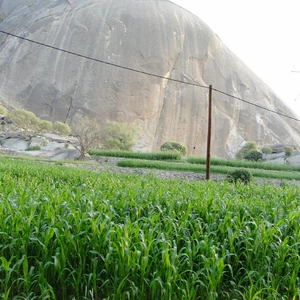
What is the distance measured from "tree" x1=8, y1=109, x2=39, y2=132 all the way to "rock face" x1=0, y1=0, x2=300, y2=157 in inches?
338

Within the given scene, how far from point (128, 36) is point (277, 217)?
181 feet

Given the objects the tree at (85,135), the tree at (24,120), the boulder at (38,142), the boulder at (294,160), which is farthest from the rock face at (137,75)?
the boulder at (294,160)

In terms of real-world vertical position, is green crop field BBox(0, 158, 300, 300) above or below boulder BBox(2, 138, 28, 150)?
below

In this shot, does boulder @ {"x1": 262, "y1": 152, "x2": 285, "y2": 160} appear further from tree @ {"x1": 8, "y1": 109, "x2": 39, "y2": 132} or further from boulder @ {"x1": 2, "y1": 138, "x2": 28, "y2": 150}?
tree @ {"x1": 8, "y1": 109, "x2": 39, "y2": 132}

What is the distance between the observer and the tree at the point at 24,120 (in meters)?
42.3

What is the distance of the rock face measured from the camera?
53469 mm

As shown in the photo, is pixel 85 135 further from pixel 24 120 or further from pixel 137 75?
pixel 137 75

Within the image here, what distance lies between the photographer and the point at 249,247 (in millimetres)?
4609

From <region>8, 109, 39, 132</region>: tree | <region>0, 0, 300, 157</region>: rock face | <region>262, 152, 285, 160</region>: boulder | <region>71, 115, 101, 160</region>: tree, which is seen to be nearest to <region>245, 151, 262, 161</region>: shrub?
<region>262, 152, 285, 160</region>: boulder

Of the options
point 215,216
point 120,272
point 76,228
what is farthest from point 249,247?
point 76,228

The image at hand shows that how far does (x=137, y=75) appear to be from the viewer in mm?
55438

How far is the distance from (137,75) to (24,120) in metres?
18.2

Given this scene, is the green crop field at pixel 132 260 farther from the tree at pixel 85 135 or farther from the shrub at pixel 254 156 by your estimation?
the shrub at pixel 254 156

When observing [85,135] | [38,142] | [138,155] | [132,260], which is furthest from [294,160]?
[132,260]
